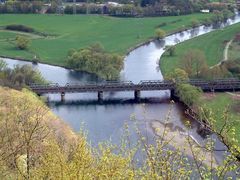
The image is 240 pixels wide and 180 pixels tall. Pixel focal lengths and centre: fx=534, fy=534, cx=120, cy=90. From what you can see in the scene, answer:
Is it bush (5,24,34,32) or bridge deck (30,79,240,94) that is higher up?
bush (5,24,34,32)

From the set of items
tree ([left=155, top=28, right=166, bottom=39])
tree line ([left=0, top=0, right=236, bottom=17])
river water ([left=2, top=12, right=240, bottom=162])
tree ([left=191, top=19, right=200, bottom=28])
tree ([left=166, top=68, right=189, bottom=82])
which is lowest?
river water ([left=2, top=12, right=240, bottom=162])

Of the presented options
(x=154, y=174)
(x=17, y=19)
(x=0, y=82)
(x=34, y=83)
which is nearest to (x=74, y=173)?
(x=154, y=174)

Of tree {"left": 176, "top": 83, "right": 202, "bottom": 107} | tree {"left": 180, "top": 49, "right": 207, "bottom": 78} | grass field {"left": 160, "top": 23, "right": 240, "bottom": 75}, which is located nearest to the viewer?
tree {"left": 176, "top": 83, "right": 202, "bottom": 107}

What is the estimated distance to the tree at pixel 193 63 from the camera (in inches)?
1921

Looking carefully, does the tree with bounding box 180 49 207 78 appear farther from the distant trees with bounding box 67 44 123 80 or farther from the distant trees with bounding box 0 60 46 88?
the distant trees with bounding box 0 60 46 88

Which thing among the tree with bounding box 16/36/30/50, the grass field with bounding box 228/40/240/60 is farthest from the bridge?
the tree with bounding box 16/36/30/50

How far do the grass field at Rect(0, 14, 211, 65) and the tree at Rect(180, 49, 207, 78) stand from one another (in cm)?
1208

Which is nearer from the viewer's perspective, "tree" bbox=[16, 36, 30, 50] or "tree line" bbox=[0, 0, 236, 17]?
"tree" bbox=[16, 36, 30, 50]

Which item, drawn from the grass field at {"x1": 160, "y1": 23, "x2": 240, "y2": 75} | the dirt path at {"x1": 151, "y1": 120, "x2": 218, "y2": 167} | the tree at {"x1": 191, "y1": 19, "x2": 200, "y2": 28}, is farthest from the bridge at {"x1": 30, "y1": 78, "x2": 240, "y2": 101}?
the tree at {"x1": 191, "y1": 19, "x2": 200, "y2": 28}

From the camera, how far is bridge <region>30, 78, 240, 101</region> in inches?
1692

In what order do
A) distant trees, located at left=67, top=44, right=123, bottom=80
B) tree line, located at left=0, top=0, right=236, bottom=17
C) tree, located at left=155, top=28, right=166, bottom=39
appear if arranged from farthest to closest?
tree line, located at left=0, top=0, right=236, bottom=17, tree, located at left=155, top=28, right=166, bottom=39, distant trees, located at left=67, top=44, right=123, bottom=80

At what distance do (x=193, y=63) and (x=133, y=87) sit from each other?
29.6ft

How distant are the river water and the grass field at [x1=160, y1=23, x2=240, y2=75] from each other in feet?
3.97

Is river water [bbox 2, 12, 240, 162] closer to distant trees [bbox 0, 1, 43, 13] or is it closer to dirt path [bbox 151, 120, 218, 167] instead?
dirt path [bbox 151, 120, 218, 167]
